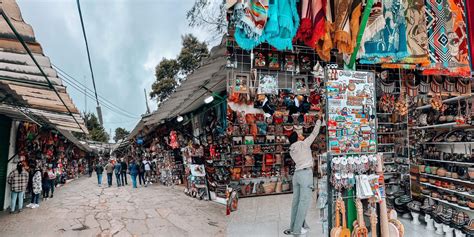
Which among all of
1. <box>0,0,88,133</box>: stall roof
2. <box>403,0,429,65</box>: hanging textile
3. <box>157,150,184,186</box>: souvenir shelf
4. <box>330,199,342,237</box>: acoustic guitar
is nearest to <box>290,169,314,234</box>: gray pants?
<box>330,199,342,237</box>: acoustic guitar

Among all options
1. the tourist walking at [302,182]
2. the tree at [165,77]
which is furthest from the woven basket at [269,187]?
the tree at [165,77]

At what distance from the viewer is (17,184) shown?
6.38m

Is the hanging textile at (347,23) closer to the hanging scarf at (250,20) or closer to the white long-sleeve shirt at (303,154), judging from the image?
the hanging scarf at (250,20)

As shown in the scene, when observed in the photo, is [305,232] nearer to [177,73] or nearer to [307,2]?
[307,2]

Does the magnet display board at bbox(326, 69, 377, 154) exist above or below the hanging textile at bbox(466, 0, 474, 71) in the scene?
below

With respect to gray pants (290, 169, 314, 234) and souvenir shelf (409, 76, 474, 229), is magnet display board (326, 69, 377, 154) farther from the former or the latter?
souvenir shelf (409, 76, 474, 229)

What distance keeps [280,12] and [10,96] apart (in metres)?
3.99

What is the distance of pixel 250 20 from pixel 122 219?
420cm

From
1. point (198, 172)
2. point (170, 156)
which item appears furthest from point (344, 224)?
point (170, 156)

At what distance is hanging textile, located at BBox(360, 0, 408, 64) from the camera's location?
3.13 metres

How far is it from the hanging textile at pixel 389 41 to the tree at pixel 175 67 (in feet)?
39.0

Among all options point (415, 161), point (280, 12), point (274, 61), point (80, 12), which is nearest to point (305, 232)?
point (274, 61)

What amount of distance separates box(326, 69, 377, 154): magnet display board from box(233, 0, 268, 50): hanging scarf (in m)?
0.78

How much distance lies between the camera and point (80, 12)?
4.16 meters
